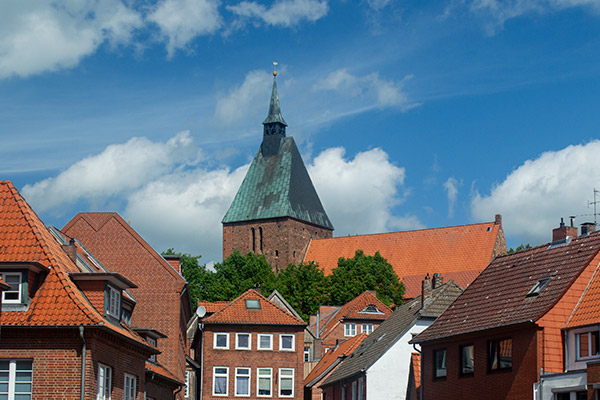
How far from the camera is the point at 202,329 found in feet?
197

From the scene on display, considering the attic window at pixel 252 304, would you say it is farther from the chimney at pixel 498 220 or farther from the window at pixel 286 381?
the chimney at pixel 498 220

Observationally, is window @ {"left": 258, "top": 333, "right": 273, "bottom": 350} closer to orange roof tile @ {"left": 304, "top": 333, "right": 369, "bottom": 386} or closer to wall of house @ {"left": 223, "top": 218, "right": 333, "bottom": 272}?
orange roof tile @ {"left": 304, "top": 333, "right": 369, "bottom": 386}

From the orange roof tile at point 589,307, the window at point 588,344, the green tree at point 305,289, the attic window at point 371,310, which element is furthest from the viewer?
the green tree at point 305,289

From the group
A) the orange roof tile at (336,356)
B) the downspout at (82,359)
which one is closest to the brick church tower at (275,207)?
the orange roof tile at (336,356)

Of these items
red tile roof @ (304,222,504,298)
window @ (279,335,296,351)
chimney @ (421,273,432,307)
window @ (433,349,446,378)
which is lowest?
window @ (433,349,446,378)

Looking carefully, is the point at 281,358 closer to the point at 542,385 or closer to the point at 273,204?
the point at 542,385

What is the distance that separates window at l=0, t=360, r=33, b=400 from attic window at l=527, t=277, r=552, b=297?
15.0 meters

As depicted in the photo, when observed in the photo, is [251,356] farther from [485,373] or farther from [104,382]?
[104,382]

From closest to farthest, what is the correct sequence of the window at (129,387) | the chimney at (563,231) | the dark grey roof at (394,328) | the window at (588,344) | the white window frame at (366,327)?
1. the window at (588,344)
2. the window at (129,387)
3. the chimney at (563,231)
4. the dark grey roof at (394,328)
5. the white window frame at (366,327)

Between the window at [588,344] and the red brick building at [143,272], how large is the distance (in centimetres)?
2158

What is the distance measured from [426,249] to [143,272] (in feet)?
232

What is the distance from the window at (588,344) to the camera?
28.6 meters

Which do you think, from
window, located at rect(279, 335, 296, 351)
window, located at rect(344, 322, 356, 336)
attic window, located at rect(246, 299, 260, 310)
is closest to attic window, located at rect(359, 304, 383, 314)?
window, located at rect(344, 322, 356, 336)

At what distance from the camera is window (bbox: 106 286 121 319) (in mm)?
29781
